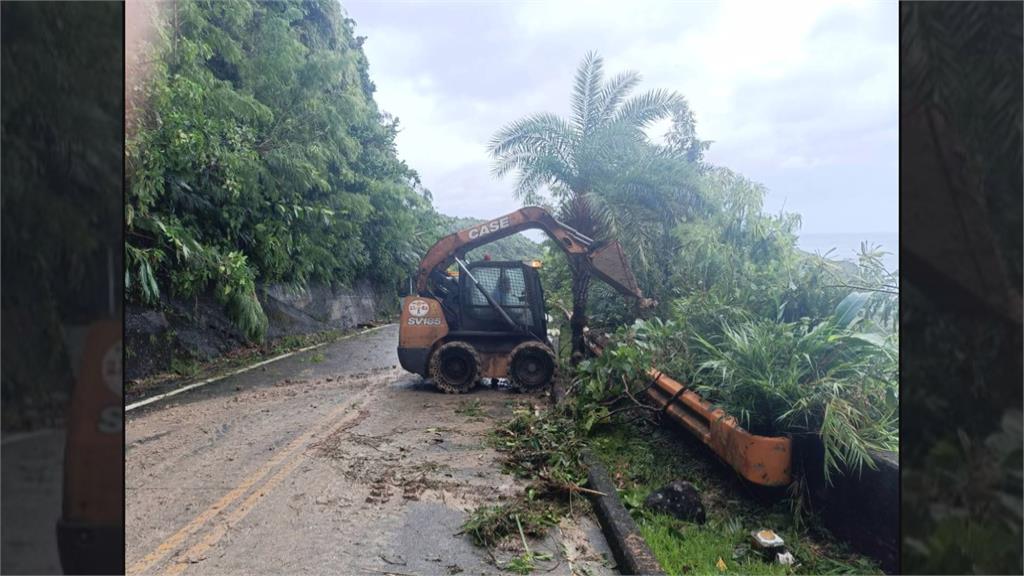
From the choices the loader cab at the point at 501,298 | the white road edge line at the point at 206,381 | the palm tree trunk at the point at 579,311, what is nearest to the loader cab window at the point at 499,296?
the loader cab at the point at 501,298

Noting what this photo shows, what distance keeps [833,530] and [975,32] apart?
10.9 ft

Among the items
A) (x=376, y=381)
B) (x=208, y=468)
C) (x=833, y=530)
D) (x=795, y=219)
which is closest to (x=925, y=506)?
(x=833, y=530)

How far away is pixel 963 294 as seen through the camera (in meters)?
0.94

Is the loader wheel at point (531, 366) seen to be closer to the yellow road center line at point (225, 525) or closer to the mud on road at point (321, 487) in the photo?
the mud on road at point (321, 487)

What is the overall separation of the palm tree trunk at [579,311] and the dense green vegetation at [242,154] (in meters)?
5.55

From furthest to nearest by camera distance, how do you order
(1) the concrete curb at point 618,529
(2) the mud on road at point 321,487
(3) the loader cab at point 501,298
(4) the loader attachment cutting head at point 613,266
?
(3) the loader cab at point 501,298, (4) the loader attachment cutting head at point 613,266, (2) the mud on road at point 321,487, (1) the concrete curb at point 618,529

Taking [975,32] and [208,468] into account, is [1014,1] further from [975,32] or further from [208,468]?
[208,468]

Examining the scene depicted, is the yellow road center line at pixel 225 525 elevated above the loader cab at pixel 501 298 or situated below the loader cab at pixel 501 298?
below

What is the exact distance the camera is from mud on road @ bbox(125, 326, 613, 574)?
3.26 m

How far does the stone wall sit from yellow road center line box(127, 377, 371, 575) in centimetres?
191

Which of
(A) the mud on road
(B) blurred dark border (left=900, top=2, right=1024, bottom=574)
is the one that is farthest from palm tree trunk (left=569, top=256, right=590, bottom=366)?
(B) blurred dark border (left=900, top=2, right=1024, bottom=574)

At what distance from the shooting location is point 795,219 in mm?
6125

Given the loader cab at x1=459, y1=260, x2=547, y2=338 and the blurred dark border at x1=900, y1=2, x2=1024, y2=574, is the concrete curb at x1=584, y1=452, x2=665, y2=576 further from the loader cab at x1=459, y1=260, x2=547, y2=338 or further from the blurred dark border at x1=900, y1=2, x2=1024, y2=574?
the loader cab at x1=459, y1=260, x2=547, y2=338

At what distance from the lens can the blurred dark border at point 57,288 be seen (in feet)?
3.23
